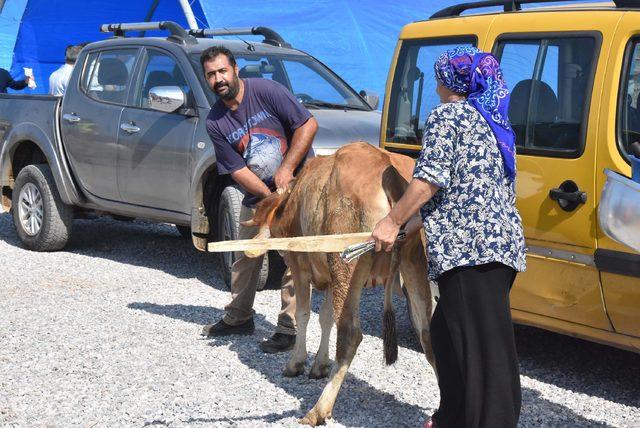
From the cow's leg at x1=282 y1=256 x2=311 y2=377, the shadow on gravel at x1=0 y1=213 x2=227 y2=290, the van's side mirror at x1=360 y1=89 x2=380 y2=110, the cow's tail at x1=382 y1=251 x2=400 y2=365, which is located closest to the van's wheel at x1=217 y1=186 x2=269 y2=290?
the shadow on gravel at x1=0 y1=213 x2=227 y2=290

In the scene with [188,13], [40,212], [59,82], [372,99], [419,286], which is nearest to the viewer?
[419,286]

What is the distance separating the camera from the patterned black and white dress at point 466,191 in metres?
4.10

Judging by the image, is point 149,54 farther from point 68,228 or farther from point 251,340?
point 251,340

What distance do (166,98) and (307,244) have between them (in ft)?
14.0

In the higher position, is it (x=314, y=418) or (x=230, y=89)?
(x=230, y=89)

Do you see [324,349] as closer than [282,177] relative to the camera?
Yes

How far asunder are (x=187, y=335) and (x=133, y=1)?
1329 cm

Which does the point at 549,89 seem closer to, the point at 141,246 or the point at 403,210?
the point at 403,210

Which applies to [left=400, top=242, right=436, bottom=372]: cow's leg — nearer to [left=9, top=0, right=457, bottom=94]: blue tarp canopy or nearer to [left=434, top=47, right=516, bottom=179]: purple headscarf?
[left=434, top=47, right=516, bottom=179]: purple headscarf

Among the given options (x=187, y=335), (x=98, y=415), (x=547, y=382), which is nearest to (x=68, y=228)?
(x=187, y=335)

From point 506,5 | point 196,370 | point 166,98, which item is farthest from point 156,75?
point 506,5

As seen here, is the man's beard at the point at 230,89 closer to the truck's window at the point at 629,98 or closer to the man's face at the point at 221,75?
the man's face at the point at 221,75

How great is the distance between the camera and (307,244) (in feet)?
15.6

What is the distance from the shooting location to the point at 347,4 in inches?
653
